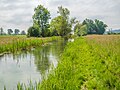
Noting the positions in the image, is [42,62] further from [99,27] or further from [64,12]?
[99,27]

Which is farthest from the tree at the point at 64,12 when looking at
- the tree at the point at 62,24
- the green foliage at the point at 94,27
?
the green foliage at the point at 94,27

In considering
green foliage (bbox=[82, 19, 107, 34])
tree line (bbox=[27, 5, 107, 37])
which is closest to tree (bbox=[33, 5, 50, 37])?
tree line (bbox=[27, 5, 107, 37])

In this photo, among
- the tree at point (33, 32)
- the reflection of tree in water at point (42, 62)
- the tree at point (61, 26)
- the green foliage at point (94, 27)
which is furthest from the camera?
the green foliage at point (94, 27)

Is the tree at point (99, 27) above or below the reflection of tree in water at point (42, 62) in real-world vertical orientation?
above

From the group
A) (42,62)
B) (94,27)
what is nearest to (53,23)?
(94,27)

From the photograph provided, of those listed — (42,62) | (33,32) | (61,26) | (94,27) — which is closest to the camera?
(42,62)

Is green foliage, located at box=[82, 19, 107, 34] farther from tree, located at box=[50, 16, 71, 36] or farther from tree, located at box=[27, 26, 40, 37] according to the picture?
tree, located at box=[27, 26, 40, 37]

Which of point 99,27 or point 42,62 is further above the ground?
point 99,27

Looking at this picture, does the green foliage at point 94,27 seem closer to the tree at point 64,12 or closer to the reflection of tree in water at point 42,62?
the tree at point 64,12

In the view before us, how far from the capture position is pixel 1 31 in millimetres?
151250

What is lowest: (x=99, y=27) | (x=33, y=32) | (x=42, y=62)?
(x=42, y=62)

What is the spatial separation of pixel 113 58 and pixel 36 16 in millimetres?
78879

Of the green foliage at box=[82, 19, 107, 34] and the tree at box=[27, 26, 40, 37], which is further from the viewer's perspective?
the green foliage at box=[82, 19, 107, 34]

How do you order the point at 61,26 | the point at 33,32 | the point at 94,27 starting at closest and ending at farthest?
the point at 33,32, the point at 61,26, the point at 94,27
